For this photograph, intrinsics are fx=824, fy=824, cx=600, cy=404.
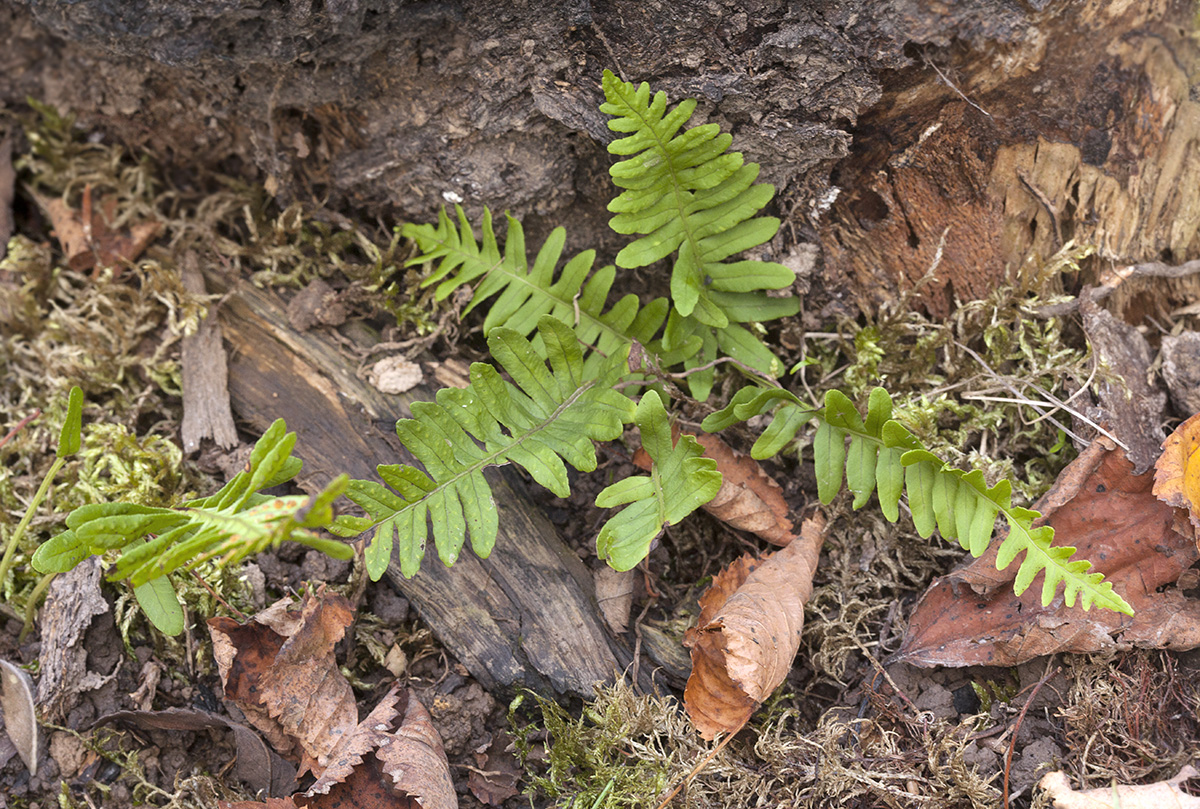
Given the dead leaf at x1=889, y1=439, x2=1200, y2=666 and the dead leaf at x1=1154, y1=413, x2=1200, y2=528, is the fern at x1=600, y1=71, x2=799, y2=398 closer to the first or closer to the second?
the dead leaf at x1=889, y1=439, x2=1200, y2=666

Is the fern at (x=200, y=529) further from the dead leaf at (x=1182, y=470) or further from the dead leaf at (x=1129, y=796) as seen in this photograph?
the dead leaf at (x=1182, y=470)

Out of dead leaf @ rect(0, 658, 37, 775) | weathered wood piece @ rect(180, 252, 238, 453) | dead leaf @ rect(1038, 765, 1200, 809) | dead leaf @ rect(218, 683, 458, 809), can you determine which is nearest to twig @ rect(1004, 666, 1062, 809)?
dead leaf @ rect(1038, 765, 1200, 809)

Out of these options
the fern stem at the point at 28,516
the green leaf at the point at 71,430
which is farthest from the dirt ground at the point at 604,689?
the green leaf at the point at 71,430

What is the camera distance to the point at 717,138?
279cm

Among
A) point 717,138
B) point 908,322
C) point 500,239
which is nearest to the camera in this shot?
point 717,138

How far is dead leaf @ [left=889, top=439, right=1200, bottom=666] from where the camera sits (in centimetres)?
259

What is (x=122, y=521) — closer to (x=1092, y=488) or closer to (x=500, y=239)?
(x=500, y=239)

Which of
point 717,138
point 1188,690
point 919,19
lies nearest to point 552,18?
point 717,138

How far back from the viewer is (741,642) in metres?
2.53

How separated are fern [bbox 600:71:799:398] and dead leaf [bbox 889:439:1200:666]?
101 cm

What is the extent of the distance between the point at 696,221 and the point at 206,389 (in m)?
2.08

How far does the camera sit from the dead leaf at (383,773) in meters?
2.53

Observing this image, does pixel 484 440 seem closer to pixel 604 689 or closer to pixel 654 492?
pixel 654 492

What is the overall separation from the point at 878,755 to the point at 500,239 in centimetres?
240
